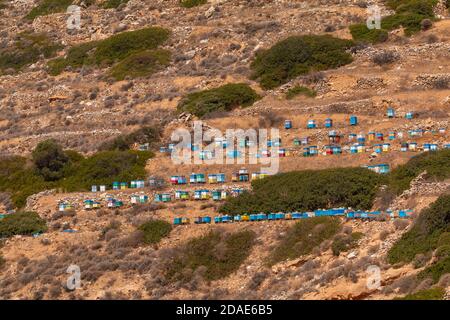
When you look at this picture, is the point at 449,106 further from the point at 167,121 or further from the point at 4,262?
the point at 4,262

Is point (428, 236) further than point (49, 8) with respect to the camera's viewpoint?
No

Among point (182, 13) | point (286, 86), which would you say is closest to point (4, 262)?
point (286, 86)

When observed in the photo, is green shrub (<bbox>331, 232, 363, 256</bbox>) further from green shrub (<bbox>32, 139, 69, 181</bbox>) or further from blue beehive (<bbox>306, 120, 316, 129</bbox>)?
green shrub (<bbox>32, 139, 69, 181</bbox>)

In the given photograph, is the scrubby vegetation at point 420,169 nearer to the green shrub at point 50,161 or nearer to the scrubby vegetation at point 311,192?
the scrubby vegetation at point 311,192

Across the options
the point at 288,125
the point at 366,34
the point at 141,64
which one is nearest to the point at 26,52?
the point at 141,64

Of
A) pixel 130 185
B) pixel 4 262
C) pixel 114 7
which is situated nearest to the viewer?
pixel 4 262

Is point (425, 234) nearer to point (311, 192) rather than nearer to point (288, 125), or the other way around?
point (311, 192)

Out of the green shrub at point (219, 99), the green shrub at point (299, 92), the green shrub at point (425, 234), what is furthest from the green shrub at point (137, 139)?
the green shrub at point (425, 234)
